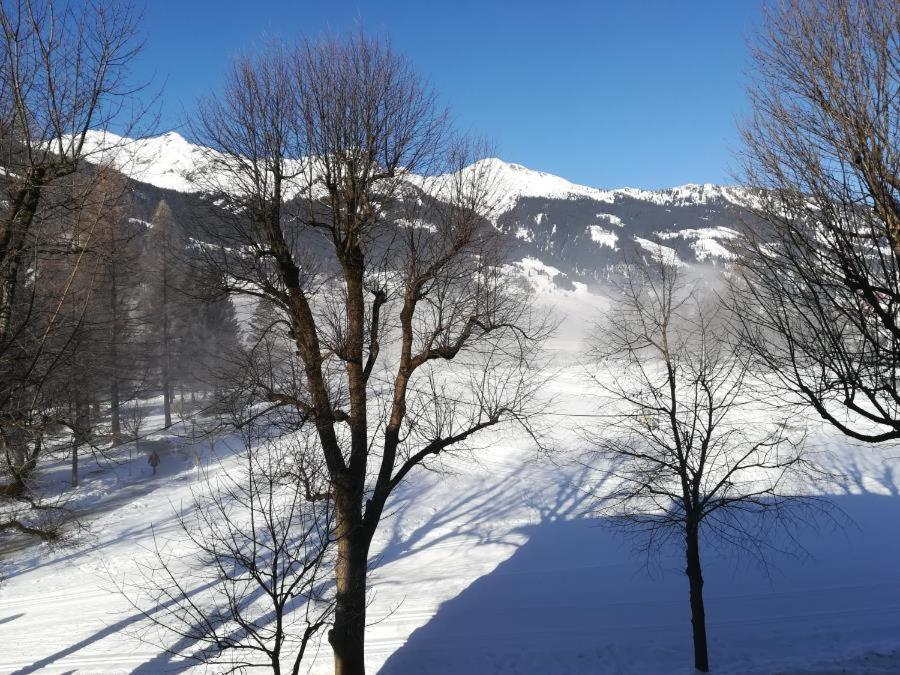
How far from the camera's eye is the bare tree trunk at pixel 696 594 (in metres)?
7.90

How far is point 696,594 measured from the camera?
8008mm

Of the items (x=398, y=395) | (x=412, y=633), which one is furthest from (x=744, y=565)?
(x=398, y=395)

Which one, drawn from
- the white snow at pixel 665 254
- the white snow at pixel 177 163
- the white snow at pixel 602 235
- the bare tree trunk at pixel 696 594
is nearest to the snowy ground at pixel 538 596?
the bare tree trunk at pixel 696 594

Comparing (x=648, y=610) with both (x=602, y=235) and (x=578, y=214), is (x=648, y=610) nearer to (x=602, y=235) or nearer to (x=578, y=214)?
(x=602, y=235)

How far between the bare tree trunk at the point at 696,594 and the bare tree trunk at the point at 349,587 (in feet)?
15.4

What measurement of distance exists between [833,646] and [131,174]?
12382mm

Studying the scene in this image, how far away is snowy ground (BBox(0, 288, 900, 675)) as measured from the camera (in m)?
9.33

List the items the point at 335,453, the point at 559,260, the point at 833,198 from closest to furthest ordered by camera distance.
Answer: the point at 833,198 → the point at 335,453 → the point at 559,260

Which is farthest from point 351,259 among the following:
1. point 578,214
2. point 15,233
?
point 578,214

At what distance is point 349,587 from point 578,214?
150866 mm

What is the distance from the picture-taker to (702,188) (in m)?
195

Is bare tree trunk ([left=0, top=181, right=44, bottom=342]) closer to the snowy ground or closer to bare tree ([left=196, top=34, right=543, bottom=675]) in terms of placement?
bare tree ([left=196, top=34, right=543, bottom=675])

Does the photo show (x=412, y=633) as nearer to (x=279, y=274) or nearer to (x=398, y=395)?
(x=398, y=395)

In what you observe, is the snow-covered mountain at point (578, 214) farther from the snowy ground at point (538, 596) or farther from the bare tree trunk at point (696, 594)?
the snowy ground at point (538, 596)
